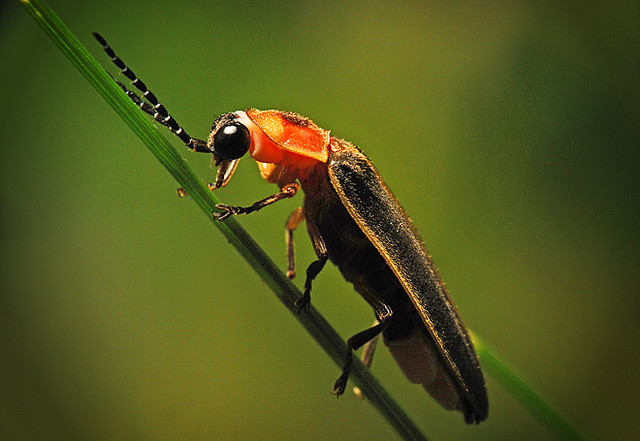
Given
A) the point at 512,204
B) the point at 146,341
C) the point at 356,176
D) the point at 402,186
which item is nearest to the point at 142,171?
the point at 146,341

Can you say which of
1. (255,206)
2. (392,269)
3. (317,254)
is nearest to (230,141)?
(255,206)

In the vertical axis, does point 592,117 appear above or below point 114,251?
below

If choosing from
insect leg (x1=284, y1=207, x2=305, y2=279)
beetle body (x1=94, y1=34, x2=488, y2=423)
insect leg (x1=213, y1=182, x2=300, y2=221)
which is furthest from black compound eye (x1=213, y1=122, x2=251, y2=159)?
insect leg (x1=284, y1=207, x2=305, y2=279)

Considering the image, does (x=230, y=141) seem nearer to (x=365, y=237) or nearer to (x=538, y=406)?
(x=365, y=237)

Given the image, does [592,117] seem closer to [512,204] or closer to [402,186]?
[512,204]

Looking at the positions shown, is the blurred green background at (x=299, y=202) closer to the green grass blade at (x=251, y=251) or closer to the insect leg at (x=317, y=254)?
the insect leg at (x=317, y=254)
